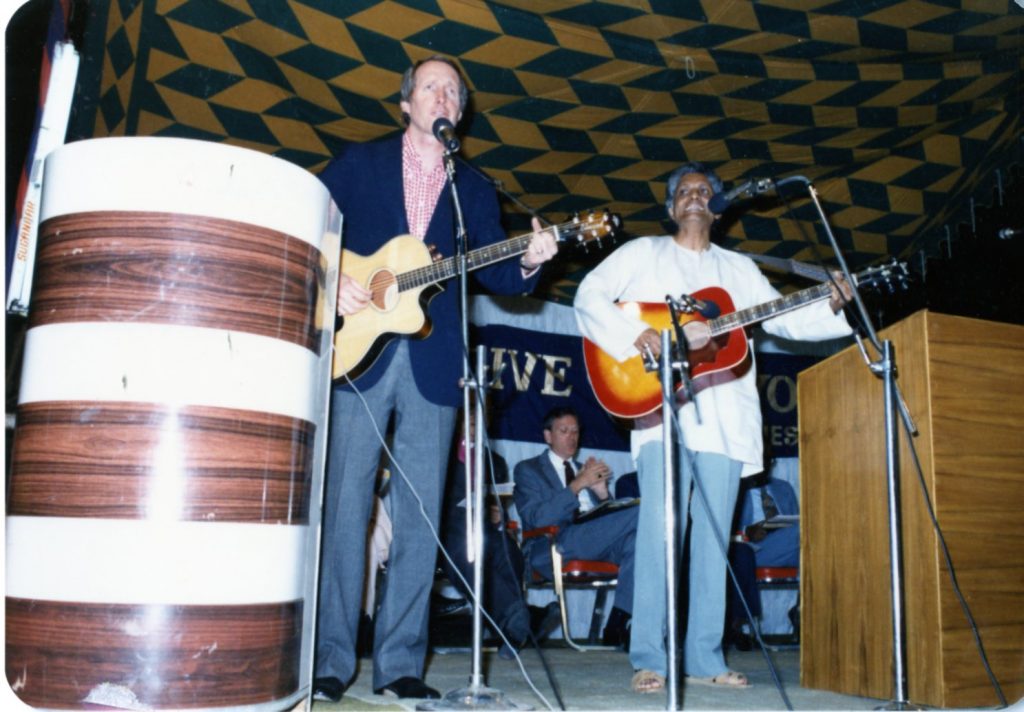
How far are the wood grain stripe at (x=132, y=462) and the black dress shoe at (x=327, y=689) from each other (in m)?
0.94

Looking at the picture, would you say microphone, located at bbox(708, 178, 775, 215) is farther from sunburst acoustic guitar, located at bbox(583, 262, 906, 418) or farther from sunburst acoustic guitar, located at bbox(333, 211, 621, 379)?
sunburst acoustic guitar, located at bbox(583, 262, 906, 418)

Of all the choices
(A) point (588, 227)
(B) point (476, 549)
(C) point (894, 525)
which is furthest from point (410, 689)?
(A) point (588, 227)

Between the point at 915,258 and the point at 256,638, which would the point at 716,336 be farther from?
the point at 915,258

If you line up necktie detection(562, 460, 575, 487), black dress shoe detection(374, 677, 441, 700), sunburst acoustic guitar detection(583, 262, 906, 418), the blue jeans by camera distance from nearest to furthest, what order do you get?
black dress shoe detection(374, 677, 441, 700) < the blue jeans < sunburst acoustic guitar detection(583, 262, 906, 418) < necktie detection(562, 460, 575, 487)

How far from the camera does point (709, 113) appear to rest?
4035 mm

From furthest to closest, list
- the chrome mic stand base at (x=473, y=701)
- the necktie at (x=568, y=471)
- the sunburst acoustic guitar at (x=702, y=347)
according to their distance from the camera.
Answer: the necktie at (x=568, y=471) → the sunburst acoustic guitar at (x=702, y=347) → the chrome mic stand base at (x=473, y=701)

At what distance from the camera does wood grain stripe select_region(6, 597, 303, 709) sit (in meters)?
1.28

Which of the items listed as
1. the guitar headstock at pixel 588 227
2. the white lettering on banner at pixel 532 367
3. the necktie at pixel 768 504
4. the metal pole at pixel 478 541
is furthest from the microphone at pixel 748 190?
the necktie at pixel 768 504

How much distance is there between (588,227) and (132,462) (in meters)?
1.66

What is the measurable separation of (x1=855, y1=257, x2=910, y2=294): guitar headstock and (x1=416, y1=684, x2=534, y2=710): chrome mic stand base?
1.84 meters

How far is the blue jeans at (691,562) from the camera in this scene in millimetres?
2770

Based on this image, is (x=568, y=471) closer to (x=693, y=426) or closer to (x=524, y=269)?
(x=693, y=426)

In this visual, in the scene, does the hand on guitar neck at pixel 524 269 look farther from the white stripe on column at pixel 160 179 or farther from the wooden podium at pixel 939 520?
the wooden podium at pixel 939 520

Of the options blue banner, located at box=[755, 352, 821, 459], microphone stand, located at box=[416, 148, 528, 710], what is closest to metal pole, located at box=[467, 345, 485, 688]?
microphone stand, located at box=[416, 148, 528, 710]
